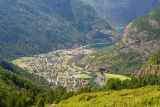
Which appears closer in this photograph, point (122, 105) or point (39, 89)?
point (122, 105)

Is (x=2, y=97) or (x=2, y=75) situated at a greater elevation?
(x=2, y=75)

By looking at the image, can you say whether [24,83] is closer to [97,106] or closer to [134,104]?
[97,106]

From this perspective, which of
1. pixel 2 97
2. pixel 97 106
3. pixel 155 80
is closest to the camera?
pixel 97 106

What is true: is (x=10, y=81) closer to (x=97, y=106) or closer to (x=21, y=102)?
(x=21, y=102)

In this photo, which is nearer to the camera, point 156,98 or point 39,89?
point 156,98

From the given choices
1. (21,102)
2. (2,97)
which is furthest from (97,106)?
(2,97)

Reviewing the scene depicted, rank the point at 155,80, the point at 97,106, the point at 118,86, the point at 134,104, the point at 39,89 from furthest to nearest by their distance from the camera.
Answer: the point at 39,89 → the point at 155,80 → the point at 118,86 → the point at 97,106 → the point at 134,104

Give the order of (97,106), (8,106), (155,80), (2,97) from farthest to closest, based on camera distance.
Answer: (155,80)
(2,97)
(8,106)
(97,106)

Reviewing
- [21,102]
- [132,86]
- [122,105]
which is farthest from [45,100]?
[122,105]

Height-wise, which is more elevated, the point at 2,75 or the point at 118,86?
the point at 2,75
